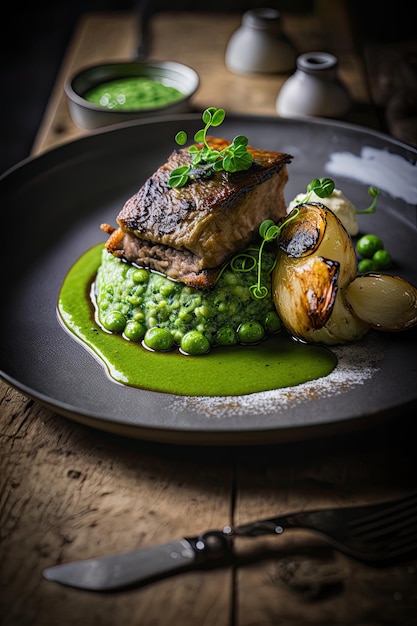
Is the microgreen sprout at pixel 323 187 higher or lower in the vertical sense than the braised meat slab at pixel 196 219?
higher

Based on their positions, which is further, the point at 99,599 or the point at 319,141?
the point at 319,141

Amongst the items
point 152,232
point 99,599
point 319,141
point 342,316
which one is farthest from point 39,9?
point 99,599

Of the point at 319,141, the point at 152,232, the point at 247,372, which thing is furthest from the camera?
the point at 319,141

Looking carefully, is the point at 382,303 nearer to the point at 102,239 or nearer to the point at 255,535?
the point at 255,535

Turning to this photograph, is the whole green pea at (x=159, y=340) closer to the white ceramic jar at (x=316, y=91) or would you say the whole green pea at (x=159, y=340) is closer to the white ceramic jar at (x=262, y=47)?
the white ceramic jar at (x=316, y=91)

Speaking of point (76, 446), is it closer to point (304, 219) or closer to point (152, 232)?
point (152, 232)

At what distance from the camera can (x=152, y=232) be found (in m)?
3.57

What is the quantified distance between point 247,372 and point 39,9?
8.87 meters

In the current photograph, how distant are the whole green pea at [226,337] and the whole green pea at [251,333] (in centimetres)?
4

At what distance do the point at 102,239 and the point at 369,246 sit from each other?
5.00ft

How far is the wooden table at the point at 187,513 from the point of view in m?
2.34

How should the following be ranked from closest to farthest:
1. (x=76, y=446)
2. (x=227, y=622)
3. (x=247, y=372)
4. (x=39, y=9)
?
(x=227, y=622) < (x=76, y=446) < (x=247, y=372) < (x=39, y=9)

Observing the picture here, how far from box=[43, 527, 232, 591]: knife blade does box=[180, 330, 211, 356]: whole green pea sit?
109 cm

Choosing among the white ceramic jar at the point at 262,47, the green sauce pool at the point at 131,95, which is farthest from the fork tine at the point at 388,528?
the white ceramic jar at the point at 262,47
